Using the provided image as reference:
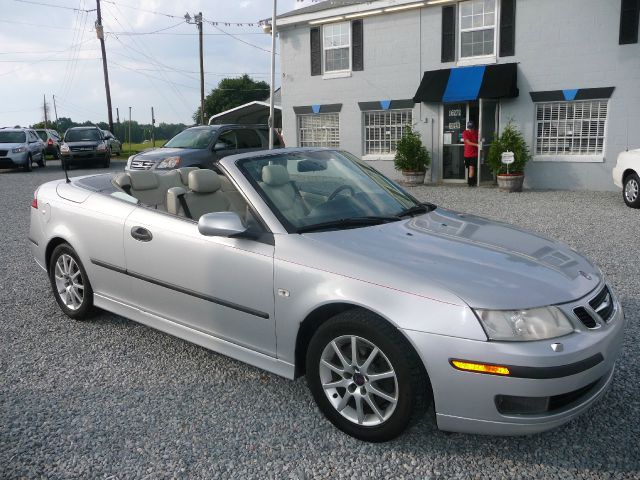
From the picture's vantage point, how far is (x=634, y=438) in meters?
3.04

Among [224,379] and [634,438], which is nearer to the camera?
[634,438]

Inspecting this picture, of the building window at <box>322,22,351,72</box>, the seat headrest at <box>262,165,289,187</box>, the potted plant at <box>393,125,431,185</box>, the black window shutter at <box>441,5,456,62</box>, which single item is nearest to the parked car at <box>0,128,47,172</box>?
the building window at <box>322,22,351,72</box>

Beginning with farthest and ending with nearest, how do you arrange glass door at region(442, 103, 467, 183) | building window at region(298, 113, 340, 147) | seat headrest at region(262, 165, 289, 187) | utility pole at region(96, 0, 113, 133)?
utility pole at region(96, 0, 113, 133) < building window at region(298, 113, 340, 147) < glass door at region(442, 103, 467, 183) < seat headrest at region(262, 165, 289, 187)

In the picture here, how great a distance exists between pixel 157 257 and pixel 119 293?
0.64 metres

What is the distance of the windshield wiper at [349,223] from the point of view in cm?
346

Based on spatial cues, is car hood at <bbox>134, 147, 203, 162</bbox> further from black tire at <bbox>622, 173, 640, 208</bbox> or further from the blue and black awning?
black tire at <bbox>622, 173, 640, 208</bbox>

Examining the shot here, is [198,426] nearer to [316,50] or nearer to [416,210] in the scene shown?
[416,210]

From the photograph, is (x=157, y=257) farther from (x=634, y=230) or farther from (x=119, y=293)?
(x=634, y=230)

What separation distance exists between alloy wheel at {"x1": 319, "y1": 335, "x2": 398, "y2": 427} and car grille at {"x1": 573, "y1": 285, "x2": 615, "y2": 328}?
3.17ft

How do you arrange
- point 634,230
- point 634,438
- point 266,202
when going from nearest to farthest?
point 634,438
point 266,202
point 634,230

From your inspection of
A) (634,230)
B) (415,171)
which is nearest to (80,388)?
(634,230)

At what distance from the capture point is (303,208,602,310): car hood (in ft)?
9.10

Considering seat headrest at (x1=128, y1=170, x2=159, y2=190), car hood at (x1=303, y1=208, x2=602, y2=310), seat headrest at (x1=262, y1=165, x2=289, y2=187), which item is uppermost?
seat headrest at (x1=262, y1=165, x2=289, y2=187)

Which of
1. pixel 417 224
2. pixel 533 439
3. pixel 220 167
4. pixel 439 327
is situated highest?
pixel 220 167
